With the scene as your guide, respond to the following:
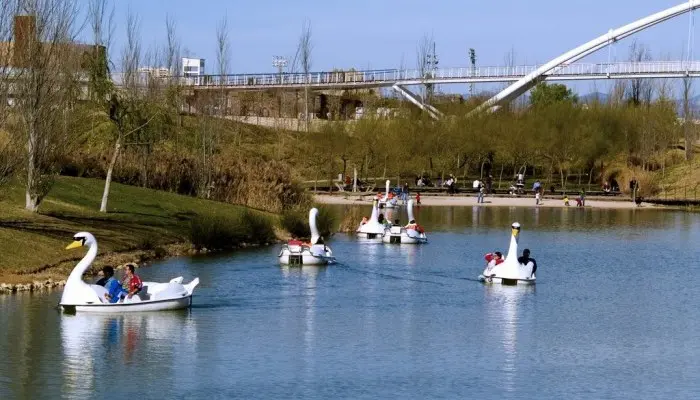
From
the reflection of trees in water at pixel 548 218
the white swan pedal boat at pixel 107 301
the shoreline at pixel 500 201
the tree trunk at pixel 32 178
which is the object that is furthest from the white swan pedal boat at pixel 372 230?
the shoreline at pixel 500 201

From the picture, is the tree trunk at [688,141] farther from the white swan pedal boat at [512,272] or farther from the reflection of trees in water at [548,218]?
the white swan pedal boat at [512,272]

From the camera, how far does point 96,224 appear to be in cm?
4247

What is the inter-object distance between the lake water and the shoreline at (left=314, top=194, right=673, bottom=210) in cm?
3834

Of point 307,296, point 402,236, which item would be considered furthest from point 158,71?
point 307,296

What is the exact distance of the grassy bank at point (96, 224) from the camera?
115 ft

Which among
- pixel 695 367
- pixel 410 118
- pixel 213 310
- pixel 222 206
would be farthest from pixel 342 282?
pixel 410 118

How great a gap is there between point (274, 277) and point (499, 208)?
145ft

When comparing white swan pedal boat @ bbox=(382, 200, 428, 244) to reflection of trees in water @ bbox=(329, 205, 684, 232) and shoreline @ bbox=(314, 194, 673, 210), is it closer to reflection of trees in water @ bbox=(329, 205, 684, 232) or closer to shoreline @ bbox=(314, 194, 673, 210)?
reflection of trees in water @ bbox=(329, 205, 684, 232)

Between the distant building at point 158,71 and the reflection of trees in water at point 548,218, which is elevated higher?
the distant building at point 158,71

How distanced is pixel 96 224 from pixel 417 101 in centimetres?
7613

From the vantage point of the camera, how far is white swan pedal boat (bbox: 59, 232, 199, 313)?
29047 millimetres

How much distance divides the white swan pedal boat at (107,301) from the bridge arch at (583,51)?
78.5 metres

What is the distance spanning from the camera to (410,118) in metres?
104

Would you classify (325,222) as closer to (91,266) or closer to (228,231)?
(228,231)
